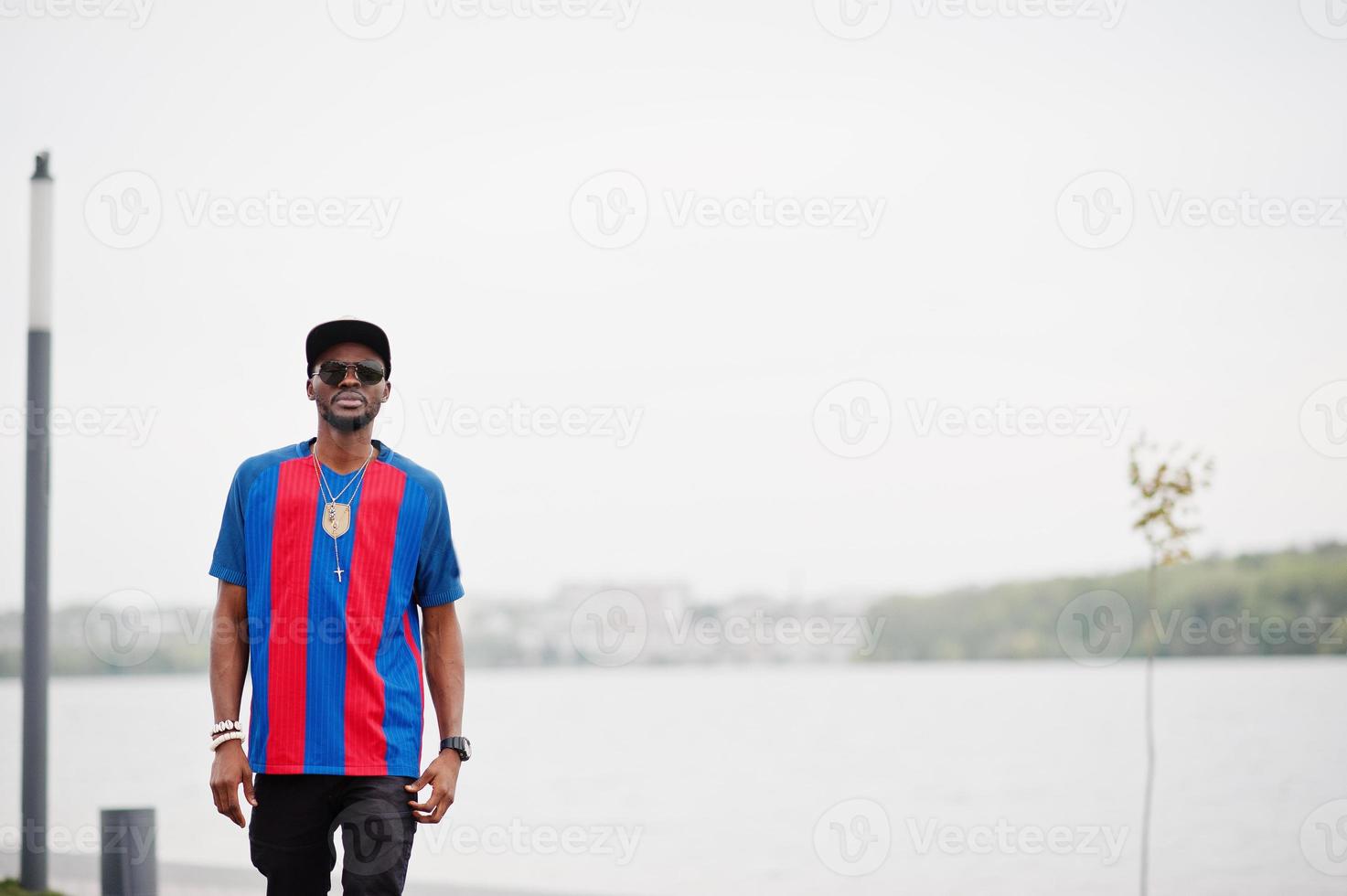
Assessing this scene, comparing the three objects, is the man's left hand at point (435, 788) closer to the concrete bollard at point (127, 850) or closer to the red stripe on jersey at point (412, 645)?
the red stripe on jersey at point (412, 645)

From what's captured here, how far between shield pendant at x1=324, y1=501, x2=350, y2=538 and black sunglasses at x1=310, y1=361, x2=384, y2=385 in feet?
0.98

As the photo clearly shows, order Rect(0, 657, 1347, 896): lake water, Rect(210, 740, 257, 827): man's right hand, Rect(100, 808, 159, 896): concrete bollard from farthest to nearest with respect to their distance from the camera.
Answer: Rect(0, 657, 1347, 896): lake water → Rect(100, 808, 159, 896): concrete bollard → Rect(210, 740, 257, 827): man's right hand

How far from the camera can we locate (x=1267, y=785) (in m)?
25.8

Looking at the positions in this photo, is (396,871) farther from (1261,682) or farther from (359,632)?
(1261,682)

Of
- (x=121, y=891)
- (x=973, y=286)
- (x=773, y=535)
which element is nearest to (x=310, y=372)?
(x=121, y=891)

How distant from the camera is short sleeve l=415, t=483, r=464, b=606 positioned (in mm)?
3324

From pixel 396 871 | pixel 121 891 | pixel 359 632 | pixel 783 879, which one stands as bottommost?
pixel 783 879

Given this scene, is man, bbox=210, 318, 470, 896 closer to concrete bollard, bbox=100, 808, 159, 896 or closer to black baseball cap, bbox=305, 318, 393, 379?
black baseball cap, bbox=305, 318, 393, 379

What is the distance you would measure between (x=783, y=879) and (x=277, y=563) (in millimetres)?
12971

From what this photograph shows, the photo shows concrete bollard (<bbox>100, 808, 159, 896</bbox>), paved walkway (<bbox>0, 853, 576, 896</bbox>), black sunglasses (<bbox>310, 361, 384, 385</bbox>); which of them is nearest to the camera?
black sunglasses (<bbox>310, 361, 384, 385</bbox>)

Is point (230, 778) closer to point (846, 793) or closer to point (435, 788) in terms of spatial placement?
point (435, 788)

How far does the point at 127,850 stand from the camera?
18.8 feet

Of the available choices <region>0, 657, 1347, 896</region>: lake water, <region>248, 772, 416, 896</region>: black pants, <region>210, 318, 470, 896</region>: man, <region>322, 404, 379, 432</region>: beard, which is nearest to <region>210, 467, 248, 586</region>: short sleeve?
<region>210, 318, 470, 896</region>: man

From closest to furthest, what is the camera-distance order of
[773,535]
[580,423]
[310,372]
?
1. [310,372]
2. [580,423]
3. [773,535]
